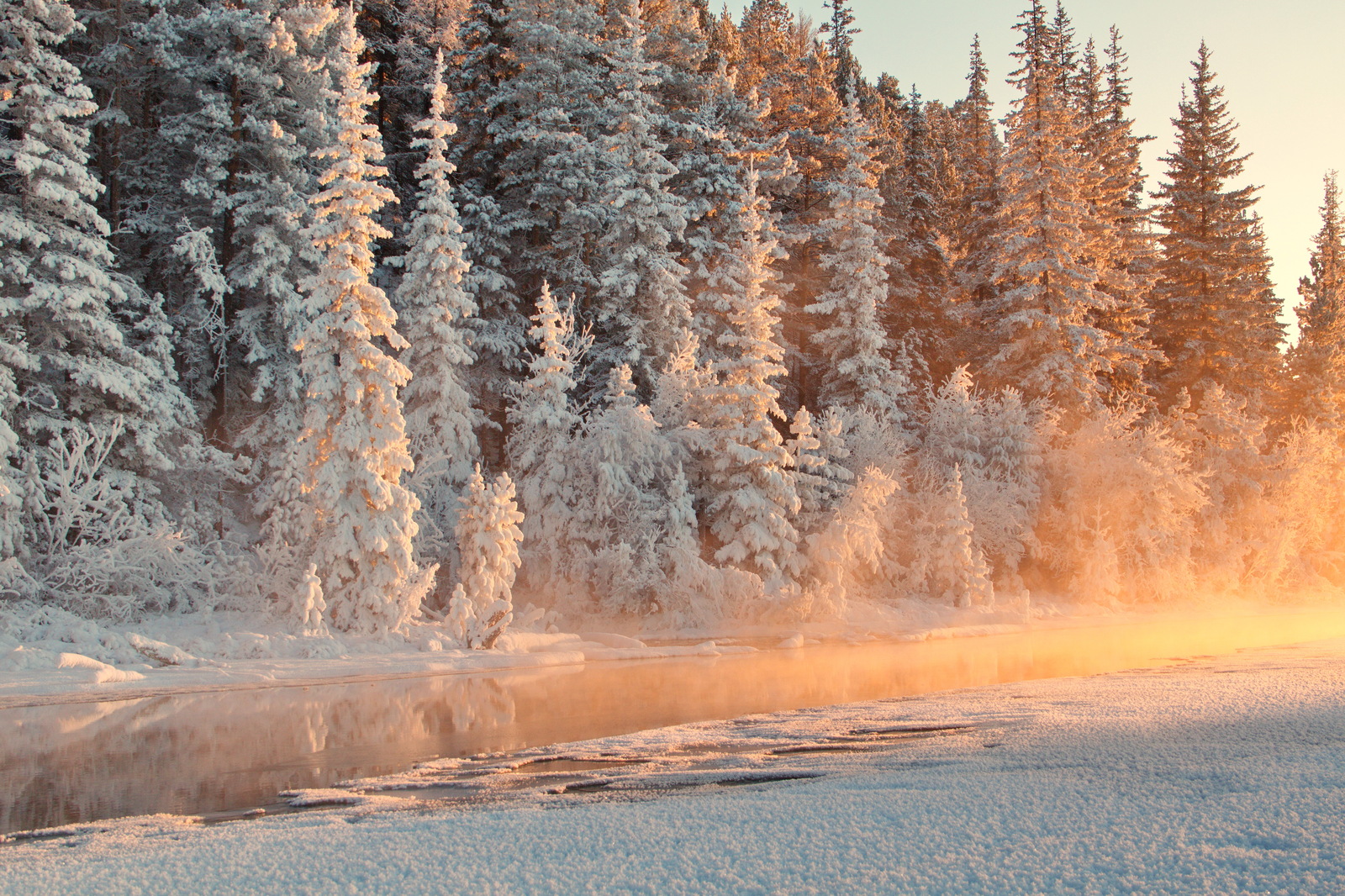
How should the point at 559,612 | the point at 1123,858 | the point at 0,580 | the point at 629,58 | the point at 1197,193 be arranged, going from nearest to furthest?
the point at 1123,858
the point at 0,580
the point at 559,612
the point at 629,58
the point at 1197,193

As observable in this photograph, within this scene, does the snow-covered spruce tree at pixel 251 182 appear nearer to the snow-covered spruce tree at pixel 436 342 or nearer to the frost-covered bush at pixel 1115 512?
the snow-covered spruce tree at pixel 436 342

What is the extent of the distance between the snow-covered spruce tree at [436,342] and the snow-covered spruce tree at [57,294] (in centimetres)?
746

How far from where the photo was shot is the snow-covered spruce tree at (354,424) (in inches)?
958

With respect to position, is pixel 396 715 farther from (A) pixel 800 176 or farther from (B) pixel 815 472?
(A) pixel 800 176

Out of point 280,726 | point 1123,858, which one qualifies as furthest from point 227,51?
point 1123,858

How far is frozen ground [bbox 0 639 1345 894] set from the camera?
6449mm

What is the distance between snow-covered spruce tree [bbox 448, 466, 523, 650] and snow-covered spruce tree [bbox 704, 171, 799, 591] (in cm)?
803

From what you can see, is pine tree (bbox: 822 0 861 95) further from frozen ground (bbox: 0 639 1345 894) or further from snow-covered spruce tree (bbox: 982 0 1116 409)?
frozen ground (bbox: 0 639 1345 894)

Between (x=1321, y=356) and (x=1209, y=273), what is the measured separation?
7.45 meters

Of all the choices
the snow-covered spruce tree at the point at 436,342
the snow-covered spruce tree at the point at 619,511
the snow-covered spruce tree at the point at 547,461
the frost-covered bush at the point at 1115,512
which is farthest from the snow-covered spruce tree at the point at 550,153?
the frost-covered bush at the point at 1115,512

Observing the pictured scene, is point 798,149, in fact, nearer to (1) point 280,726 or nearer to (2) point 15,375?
(2) point 15,375

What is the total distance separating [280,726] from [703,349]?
1037 inches

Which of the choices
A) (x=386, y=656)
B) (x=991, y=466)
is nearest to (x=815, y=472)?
(x=991, y=466)

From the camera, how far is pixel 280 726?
15367 millimetres
